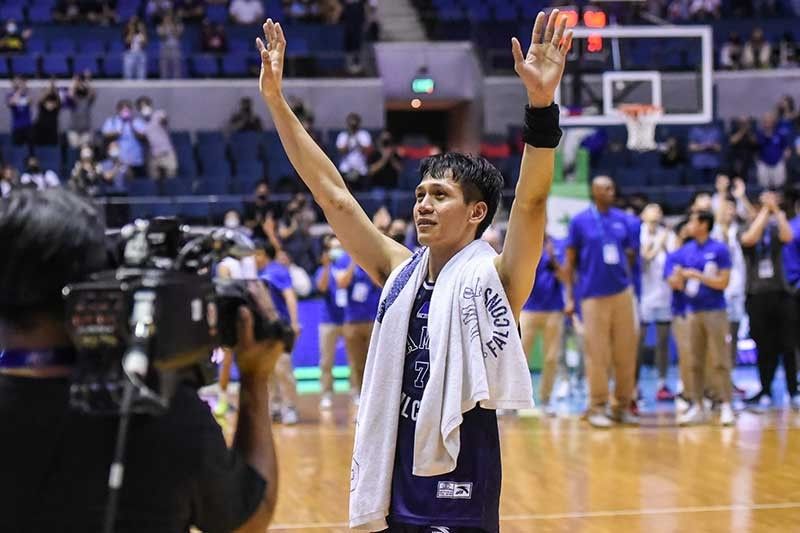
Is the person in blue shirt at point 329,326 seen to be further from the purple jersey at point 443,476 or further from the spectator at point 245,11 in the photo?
the spectator at point 245,11

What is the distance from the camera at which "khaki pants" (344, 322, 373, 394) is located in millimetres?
12086

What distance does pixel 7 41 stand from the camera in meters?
19.8

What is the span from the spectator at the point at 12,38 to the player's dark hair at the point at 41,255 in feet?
61.8

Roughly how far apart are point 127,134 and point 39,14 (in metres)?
4.16

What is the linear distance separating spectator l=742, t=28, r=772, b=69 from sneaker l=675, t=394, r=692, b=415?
1079cm

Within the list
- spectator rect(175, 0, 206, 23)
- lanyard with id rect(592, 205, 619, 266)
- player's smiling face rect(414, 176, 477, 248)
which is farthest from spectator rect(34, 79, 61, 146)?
player's smiling face rect(414, 176, 477, 248)

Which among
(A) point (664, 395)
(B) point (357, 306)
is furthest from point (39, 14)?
(A) point (664, 395)

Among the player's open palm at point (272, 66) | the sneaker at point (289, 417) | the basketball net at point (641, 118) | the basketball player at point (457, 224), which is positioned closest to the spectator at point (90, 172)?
the sneaker at point (289, 417)

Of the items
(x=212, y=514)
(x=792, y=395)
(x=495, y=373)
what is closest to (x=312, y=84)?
(x=792, y=395)

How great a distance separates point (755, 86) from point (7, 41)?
12.5 metres

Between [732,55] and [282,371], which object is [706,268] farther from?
[732,55]

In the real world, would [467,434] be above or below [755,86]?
below

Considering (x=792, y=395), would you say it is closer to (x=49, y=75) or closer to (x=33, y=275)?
(x=33, y=275)

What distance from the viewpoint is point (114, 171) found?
17109 millimetres
